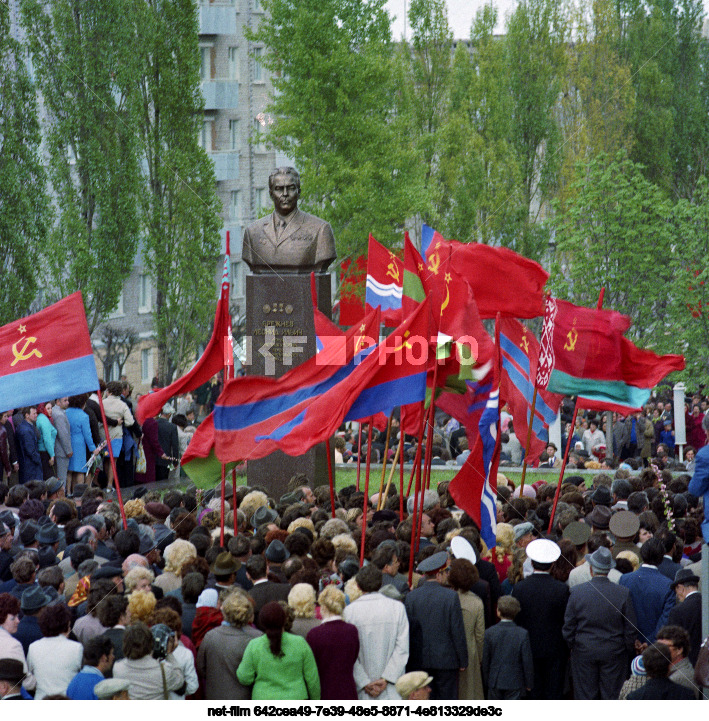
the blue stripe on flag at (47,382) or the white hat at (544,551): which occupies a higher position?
the blue stripe on flag at (47,382)

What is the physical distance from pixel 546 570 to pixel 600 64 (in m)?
37.6

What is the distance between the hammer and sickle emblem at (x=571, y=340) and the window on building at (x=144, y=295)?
34.2 meters

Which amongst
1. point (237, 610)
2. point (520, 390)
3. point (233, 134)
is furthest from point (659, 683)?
point (233, 134)

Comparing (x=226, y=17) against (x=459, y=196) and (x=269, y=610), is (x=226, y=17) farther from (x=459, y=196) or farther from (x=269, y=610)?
(x=269, y=610)

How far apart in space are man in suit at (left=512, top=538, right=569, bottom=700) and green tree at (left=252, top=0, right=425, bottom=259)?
24.6m

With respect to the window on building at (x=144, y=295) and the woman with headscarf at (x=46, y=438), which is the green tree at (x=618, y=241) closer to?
the woman with headscarf at (x=46, y=438)

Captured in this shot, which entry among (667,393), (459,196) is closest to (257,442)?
(667,393)

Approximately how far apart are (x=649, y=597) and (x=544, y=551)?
917 mm

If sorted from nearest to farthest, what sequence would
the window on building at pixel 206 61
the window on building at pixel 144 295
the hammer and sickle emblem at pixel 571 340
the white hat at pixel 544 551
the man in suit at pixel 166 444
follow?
1. the white hat at pixel 544 551
2. the hammer and sickle emblem at pixel 571 340
3. the man in suit at pixel 166 444
4. the window on building at pixel 144 295
5. the window on building at pixel 206 61

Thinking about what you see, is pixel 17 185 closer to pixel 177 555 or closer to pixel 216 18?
pixel 177 555

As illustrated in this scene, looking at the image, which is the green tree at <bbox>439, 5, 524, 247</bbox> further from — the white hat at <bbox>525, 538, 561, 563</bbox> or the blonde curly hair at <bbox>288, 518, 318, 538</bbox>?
the white hat at <bbox>525, 538, 561, 563</bbox>

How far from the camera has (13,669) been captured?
28.6 ft

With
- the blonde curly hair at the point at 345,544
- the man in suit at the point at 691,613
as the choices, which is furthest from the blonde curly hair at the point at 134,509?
the man in suit at the point at 691,613

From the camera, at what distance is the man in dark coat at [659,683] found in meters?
8.84
